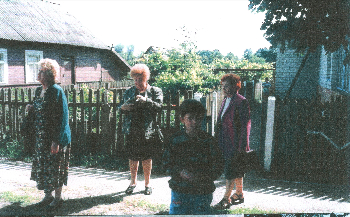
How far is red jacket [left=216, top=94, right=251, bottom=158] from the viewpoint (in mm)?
3521

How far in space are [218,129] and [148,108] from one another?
96 cm

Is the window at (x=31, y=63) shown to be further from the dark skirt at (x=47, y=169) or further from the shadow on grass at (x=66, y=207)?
the shadow on grass at (x=66, y=207)

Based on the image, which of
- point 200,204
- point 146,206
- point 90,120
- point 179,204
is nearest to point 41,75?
point 146,206

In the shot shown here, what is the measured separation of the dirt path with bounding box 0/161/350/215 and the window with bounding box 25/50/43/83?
1.58 meters

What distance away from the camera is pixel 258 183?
15.4ft

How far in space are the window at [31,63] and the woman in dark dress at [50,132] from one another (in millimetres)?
745

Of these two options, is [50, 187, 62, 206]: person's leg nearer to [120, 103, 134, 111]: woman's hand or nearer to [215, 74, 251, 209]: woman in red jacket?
[120, 103, 134, 111]: woman's hand

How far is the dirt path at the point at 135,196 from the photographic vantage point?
3.74m

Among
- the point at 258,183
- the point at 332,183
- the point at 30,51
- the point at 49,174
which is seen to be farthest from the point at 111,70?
the point at 332,183

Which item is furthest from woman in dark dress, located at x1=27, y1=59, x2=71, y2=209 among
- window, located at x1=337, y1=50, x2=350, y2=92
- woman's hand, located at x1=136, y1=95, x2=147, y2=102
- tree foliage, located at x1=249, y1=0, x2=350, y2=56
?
window, located at x1=337, y1=50, x2=350, y2=92

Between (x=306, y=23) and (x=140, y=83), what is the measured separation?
210 centimetres

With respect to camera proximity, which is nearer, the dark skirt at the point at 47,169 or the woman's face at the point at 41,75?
the woman's face at the point at 41,75

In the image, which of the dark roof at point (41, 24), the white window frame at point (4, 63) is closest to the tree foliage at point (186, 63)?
the dark roof at point (41, 24)

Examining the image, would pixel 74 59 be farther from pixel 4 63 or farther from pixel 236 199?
pixel 236 199
